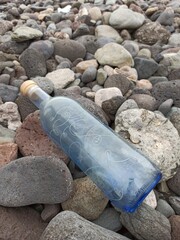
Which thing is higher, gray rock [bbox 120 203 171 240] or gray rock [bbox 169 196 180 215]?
gray rock [bbox 120 203 171 240]

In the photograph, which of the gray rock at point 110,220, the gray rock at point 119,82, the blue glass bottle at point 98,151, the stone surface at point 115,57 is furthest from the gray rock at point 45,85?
the gray rock at point 110,220

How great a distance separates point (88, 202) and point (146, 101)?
29.2 inches

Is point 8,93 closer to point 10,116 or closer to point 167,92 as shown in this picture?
point 10,116

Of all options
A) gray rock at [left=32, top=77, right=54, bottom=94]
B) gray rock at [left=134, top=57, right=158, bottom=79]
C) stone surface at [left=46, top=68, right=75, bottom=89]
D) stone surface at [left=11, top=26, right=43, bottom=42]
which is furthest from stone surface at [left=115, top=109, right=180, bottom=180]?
stone surface at [left=11, top=26, right=43, bottom=42]

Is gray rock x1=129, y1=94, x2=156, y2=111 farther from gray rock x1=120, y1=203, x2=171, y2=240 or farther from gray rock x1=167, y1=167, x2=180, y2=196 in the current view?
gray rock x1=120, y1=203, x2=171, y2=240

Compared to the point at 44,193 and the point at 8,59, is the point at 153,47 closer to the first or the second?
the point at 8,59

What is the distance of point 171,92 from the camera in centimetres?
198

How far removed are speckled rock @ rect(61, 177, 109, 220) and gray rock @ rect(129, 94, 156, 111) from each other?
2.11 feet

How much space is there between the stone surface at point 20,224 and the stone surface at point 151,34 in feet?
7.03

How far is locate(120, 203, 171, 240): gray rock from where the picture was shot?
1.33m

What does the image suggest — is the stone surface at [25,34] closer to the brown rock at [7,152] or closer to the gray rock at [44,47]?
the gray rock at [44,47]

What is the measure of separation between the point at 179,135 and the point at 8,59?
1416mm

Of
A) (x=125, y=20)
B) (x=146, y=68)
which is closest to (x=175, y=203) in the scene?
(x=146, y=68)

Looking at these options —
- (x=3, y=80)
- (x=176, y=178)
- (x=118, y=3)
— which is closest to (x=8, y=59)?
(x=3, y=80)
